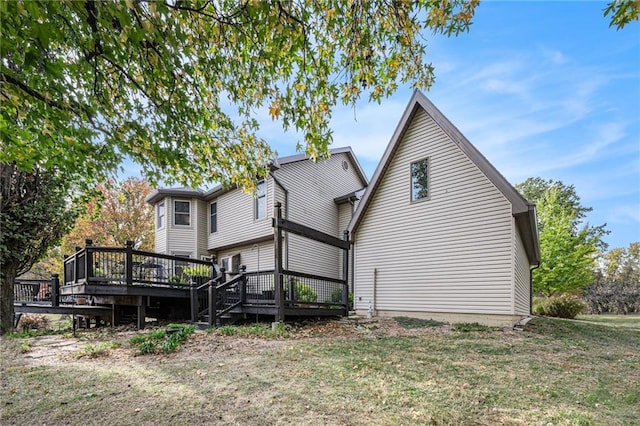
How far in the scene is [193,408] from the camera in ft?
11.0

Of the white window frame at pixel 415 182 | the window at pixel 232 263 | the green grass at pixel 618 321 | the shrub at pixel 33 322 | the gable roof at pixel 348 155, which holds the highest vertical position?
the gable roof at pixel 348 155

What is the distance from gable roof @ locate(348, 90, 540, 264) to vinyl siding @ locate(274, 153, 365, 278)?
10.1 ft

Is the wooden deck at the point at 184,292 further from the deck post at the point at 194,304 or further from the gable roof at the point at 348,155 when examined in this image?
the gable roof at the point at 348,155

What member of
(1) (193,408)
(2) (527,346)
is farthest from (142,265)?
(2) (527,346)

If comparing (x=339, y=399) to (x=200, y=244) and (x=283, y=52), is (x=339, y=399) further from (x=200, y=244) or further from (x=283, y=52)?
(x=200, y=244)

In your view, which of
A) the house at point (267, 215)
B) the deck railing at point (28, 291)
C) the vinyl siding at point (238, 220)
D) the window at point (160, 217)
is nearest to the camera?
the deck railing at point (28, 291)

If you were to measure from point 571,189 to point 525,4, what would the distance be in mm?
34538

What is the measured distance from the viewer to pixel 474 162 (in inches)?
380

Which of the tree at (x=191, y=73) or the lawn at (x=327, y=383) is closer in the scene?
the tree at (x=191, y=73)

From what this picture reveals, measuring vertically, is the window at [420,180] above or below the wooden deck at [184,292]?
above

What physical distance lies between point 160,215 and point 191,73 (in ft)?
52.4

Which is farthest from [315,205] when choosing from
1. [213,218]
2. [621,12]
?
[621,12]

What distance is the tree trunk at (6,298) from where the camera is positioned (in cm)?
905

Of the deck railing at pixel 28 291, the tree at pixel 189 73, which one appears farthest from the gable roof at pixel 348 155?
the deck railing at pixel 28 291
